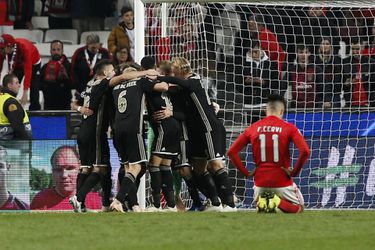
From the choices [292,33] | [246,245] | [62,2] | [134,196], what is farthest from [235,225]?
[62,2]

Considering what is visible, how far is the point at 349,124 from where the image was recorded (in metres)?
20.2

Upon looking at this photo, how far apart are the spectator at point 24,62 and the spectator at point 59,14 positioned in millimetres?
1909

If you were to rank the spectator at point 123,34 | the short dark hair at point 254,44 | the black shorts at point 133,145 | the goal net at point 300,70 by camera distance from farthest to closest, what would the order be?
the spectator at point 123,34 → the short dark hair at point 254,44 → the goal net at point 300,70 → the black shorts at point 133,145

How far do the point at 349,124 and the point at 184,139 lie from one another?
3793 mm

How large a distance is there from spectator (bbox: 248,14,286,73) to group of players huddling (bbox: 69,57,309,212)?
353cm

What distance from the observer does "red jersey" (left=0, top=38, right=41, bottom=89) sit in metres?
24.2

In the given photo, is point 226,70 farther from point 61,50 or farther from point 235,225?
point 235,225

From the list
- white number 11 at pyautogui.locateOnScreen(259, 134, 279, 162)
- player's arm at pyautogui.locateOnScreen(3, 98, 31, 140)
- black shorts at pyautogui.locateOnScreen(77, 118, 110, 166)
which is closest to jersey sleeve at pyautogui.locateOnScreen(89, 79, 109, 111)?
black shorts at pyautogui.locateOnScreen(77, 118, 110, 166)

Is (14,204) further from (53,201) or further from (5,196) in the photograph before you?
(53,201)

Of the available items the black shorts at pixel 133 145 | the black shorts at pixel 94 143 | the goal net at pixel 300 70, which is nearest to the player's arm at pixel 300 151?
the black shorts at pixel 133 145

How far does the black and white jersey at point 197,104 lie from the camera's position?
17.0m

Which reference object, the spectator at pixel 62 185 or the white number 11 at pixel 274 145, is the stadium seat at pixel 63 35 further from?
the white number 11 at pixel 274 145

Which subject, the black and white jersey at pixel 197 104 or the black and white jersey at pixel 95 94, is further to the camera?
the black and white jersey at pixel 197 104

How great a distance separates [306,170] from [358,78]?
1866mm
